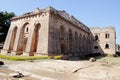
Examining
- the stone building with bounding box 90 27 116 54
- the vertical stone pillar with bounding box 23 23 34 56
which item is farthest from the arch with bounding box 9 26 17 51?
the stone building with bounding box 90 27 116 54

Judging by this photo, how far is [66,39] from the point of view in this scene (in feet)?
84.1

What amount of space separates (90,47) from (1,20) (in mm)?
24388

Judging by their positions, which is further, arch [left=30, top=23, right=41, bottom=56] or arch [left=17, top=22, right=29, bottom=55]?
arch [left=17, top=22, right=29, bottom=55]

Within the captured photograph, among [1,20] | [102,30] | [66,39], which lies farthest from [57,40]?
[102,30]

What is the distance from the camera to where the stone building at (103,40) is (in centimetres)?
3828

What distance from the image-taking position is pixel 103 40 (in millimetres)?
39438

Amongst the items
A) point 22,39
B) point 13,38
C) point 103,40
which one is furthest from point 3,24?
point 103,40

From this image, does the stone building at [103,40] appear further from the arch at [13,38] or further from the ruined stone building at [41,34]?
the arch at [13,38]

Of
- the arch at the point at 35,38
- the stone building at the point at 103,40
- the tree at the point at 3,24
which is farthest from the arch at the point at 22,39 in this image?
the stone building at the point at 103,40

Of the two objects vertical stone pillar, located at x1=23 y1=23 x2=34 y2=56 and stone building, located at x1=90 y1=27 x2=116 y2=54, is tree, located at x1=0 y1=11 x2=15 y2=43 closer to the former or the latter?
vertical stone pillar, located at x1=23 y1=23 x2=34 y2=56

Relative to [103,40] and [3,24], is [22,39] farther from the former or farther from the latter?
[103,40]

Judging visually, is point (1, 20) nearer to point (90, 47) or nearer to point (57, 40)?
point (57, 40)

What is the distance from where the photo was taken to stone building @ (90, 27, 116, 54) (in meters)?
38.3

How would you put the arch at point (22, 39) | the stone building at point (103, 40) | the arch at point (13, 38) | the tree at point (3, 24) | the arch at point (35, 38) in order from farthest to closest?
the stone building at point (103, 40)
the tree at point (3, 24)
the arch at point (13, 38)
the arch at point (22, 39)
the arch at point (35, 38)
